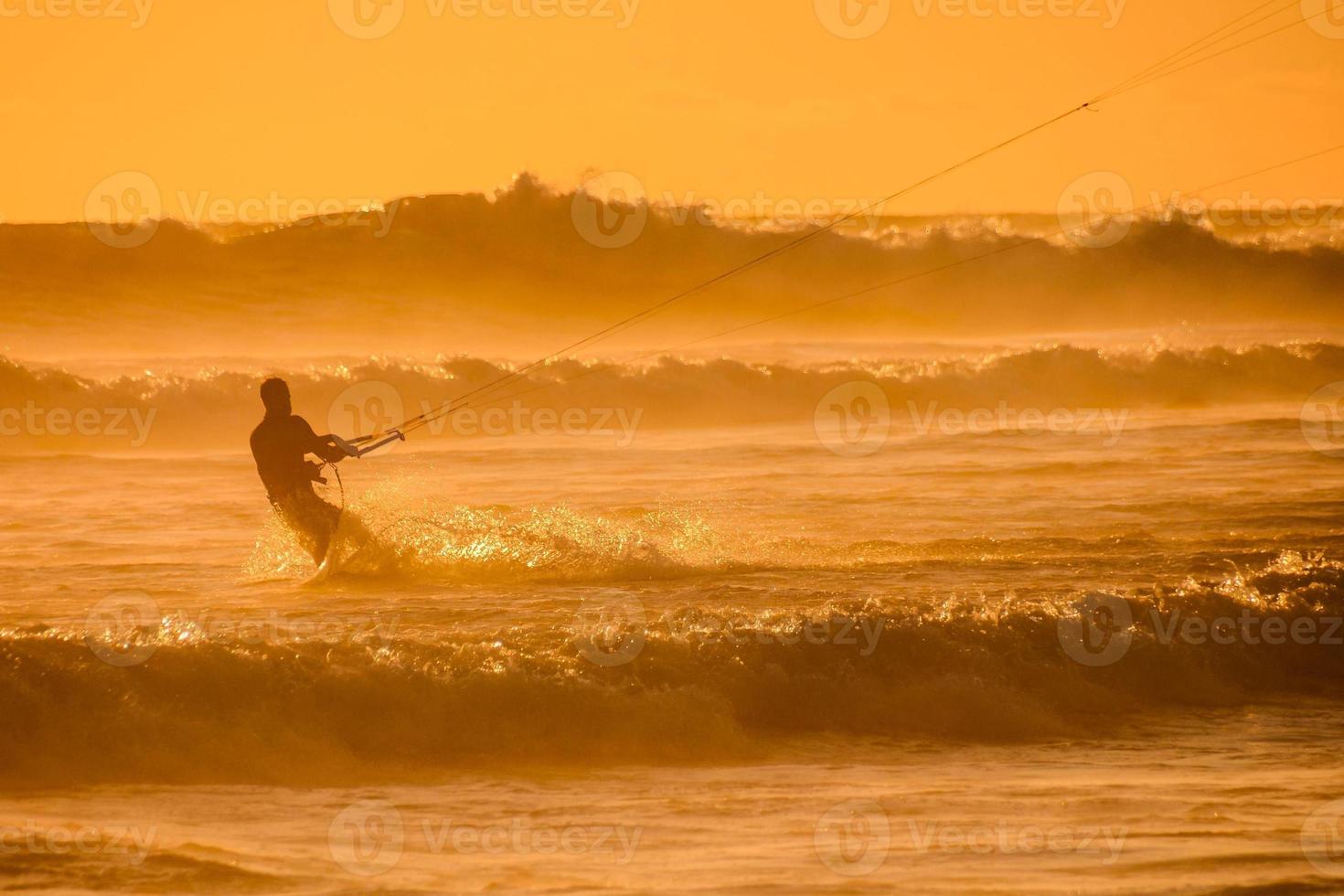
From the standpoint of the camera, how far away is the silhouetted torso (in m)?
11.6

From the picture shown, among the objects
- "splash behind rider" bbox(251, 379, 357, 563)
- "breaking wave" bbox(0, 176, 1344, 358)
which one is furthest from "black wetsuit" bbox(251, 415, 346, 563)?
"breaking wave" bbox(0, 176, 1344, 358)

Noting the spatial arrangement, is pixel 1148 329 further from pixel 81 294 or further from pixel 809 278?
pixel 81 294

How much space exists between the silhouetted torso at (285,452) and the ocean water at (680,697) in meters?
0.78

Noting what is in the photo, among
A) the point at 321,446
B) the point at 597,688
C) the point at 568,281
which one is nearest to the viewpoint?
the point at 597,688

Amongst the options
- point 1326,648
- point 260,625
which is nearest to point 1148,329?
point 1326,648

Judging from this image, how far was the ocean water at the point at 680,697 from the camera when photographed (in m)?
6.34

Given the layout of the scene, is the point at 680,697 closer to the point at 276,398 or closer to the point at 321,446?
the point at 321,446

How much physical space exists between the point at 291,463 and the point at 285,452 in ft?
0.32

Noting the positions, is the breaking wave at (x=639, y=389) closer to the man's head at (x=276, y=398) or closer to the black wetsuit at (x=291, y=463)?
the black wetsuit at (x=291, y=463)

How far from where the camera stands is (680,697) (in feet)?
28.4

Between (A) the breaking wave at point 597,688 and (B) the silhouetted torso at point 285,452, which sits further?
(B) the silhouetted torso at point 285,452

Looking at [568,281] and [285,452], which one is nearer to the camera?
[285,452]

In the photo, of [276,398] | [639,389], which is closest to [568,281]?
[639,389]

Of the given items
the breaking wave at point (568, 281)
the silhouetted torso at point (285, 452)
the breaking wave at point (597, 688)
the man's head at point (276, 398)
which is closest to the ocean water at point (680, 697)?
the breaking wave at point (597, 688)
